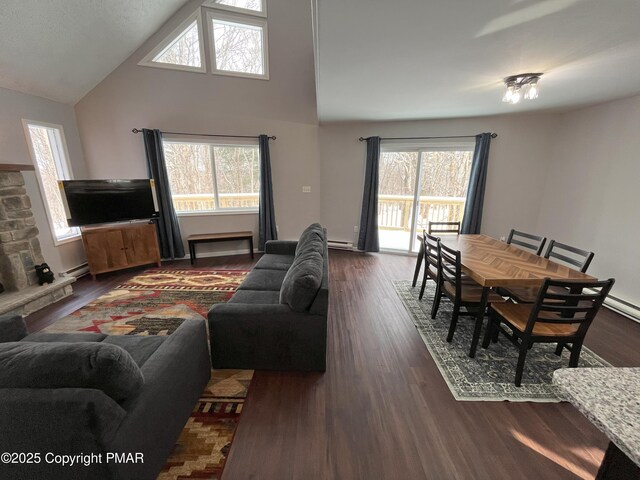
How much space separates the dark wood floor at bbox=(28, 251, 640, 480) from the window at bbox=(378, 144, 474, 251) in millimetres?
2777

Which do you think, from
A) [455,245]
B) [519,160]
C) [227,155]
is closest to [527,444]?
[455,245]

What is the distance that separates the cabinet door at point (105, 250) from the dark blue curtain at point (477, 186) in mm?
5544

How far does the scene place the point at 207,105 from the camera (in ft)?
13.8

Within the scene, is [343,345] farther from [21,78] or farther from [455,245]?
[21,78]

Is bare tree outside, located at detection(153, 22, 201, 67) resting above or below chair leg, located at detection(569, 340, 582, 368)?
above

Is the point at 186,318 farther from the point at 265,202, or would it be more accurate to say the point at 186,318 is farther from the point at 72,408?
the point at 265,202

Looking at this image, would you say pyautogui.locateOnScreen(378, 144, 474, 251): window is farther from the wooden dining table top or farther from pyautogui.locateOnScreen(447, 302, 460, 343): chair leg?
pyautogui.locateOnScreen(447, 302, 460, 343): chair leg

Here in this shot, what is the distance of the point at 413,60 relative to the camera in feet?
6.84

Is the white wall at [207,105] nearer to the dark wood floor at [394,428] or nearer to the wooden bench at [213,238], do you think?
the wooden bench at [213,238]

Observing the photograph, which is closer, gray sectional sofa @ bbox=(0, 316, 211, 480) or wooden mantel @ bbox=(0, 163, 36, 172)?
gray sectional sofa @ bbox=(0, 316, 211, 480)

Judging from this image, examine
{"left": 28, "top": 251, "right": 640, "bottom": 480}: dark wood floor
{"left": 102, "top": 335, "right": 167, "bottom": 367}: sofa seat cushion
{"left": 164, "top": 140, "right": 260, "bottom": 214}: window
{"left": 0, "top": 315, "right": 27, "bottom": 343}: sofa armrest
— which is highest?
{"left": 164, "top": 140, "right": 260, "bottom": 214}: window

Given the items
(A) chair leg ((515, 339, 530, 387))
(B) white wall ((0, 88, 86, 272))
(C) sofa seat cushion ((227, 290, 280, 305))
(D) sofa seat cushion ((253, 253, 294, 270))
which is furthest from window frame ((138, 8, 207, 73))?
(A) chair leg ((515, 339, 530, 387))

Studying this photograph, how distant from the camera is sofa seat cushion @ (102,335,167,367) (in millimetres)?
1534

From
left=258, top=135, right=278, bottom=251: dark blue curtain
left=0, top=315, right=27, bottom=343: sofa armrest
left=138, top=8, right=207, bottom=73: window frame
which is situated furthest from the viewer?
left=258, top=135, right=278, bottom=251: dark blue curtain
